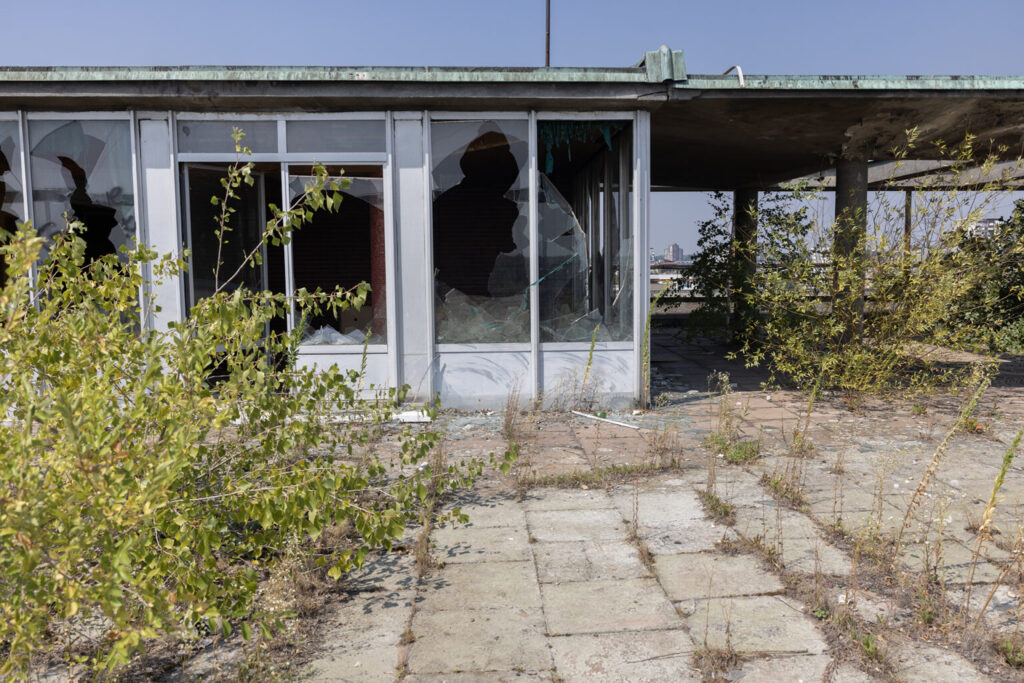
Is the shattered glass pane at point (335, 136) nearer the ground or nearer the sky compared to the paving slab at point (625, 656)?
nearer the sky

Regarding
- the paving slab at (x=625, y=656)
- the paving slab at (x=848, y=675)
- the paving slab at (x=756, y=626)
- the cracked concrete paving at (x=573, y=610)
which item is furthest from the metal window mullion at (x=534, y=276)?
the paving slab at (x=848, y=675)

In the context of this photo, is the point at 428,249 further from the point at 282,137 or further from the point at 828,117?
the point at 828,117

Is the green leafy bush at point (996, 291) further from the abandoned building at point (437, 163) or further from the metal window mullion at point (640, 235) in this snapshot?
the metal window mullion at point (640, 235)

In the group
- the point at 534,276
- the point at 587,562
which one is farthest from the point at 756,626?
the point at 534,276

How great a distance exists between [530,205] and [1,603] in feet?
20.3

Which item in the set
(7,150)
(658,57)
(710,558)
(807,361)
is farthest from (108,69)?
(807,361)

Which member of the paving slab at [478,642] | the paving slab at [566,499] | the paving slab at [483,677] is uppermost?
the paving slab at [566,499]

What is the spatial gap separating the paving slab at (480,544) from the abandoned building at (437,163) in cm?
314

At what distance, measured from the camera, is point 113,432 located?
229 cm

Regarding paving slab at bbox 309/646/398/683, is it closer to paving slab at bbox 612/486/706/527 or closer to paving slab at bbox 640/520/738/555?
paving slab at bbox 640/520/738/555

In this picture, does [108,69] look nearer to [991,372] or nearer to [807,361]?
[807,361]

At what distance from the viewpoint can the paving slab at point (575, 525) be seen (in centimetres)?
441

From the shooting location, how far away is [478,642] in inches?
126

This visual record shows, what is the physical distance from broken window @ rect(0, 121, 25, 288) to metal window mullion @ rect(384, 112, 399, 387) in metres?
3.65
